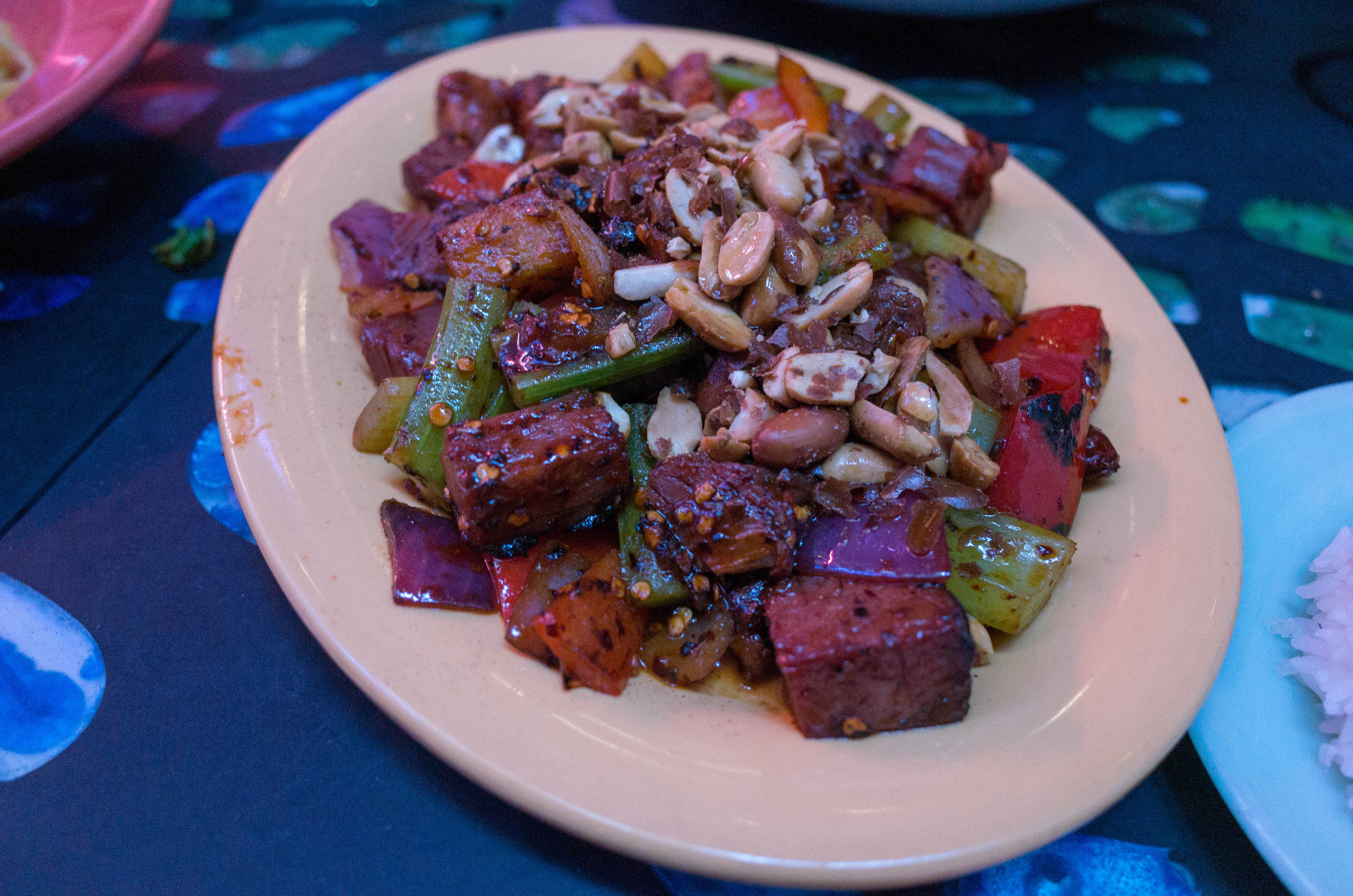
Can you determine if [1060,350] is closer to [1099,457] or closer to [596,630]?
[1099,457]

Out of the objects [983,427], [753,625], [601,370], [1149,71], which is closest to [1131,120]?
[1149,71]

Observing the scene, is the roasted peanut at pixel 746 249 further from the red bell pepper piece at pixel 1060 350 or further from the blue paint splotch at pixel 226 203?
the blue paint splotch at pixel 226 203

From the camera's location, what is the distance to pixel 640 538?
1.83 m

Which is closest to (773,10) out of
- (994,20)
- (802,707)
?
(994,20)

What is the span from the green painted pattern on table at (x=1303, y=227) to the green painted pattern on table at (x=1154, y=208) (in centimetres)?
21

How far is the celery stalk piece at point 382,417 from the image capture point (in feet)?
6.32

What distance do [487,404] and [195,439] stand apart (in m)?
1.03

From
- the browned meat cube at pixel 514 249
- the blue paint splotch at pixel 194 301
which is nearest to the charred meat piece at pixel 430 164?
the browned meat cube at pixel 514 249

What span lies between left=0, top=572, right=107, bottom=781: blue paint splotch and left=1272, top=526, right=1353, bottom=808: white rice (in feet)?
9.22

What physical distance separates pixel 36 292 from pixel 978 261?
3084 mm

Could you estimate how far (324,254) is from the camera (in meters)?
2.26

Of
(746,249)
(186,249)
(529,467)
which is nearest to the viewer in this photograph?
(529,467)

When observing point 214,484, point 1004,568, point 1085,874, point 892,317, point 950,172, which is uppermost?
point 950,172

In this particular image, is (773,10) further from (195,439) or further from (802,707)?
(802,707)
